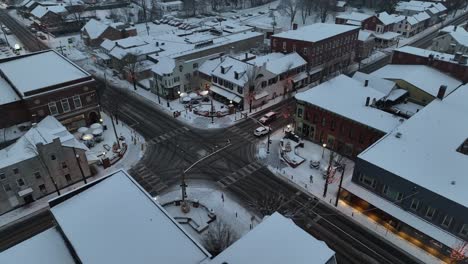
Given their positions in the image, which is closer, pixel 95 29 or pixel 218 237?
pixel 218 237

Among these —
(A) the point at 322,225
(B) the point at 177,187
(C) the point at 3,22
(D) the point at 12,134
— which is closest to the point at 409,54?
(A) the point at 322,225

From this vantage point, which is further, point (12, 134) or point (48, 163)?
point (12, 134)

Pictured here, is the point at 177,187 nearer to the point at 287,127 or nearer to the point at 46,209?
the point at 46,209

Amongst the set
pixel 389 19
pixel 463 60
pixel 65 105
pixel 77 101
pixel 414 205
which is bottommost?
pixel 414 205

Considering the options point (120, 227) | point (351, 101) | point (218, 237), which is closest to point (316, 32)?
point (351, 101)

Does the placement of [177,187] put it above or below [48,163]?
below

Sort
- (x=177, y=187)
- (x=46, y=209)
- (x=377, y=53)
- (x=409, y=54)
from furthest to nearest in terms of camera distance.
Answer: (x=377, y=53) → (x=409, y=54) → (x=177, y=187) → (x=46, y=209)

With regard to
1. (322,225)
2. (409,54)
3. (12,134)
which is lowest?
(322,225)

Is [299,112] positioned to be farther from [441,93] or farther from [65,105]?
[65,105]
